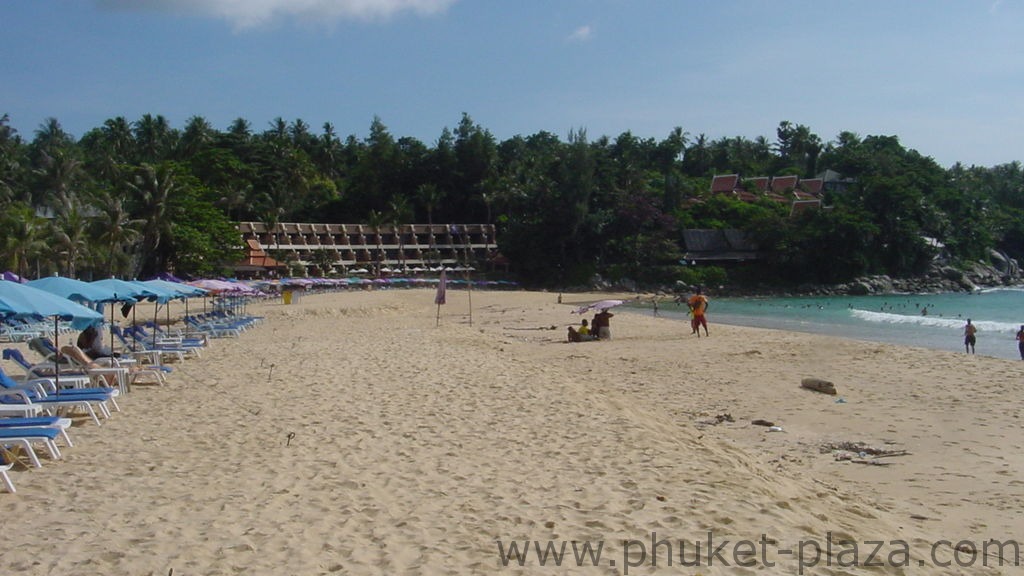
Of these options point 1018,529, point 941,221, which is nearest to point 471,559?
point 1018,529

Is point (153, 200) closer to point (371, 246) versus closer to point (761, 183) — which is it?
point (371, 246)

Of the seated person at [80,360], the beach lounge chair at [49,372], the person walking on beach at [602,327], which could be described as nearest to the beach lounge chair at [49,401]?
the beach lounge chair at [49,372]

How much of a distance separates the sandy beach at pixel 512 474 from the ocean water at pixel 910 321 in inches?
466

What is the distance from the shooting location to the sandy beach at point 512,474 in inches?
194

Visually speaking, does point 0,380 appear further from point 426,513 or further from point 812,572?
point 812,572

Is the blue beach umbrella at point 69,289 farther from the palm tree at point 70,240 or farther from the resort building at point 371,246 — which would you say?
the resort building at point 371,246

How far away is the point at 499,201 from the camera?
81188mm

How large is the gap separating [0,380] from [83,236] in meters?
39.1

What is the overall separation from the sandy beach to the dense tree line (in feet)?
127

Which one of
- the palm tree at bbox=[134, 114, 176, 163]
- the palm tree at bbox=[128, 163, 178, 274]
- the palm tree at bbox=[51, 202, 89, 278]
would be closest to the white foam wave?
the palm tree at bbox=[51, 202, 89, 278]

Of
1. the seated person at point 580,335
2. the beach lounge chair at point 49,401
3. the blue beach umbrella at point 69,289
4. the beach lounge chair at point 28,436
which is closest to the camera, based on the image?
the beach lounge chair at point 28,436

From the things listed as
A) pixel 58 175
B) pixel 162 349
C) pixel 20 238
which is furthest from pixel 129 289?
pixel 58 175

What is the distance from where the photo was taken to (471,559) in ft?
15.7

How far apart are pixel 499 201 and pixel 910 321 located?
168 ft
